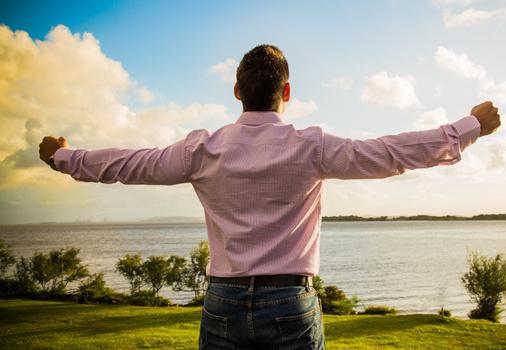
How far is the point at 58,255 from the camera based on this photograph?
142 ft

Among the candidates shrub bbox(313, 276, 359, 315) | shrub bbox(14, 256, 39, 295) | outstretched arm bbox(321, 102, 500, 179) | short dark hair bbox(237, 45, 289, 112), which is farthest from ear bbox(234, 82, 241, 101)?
shrub bbox(14, 256, 39, 295)

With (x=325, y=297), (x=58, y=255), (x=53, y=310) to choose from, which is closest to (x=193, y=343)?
(x=53, y=310)

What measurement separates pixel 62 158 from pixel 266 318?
1241 millimetres

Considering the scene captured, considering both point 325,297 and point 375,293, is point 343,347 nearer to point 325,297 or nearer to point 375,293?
point 325,297

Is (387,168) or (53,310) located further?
(53,310)

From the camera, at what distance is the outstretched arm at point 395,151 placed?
2.00 m

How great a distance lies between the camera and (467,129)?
2.04 m

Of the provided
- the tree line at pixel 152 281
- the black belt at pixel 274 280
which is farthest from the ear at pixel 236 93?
the tree line at pixel 152 281

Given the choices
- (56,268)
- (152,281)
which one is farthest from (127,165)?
(56,268)

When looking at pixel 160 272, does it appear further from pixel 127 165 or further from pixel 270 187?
pixel 270 187

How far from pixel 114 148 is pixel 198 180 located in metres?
0.45

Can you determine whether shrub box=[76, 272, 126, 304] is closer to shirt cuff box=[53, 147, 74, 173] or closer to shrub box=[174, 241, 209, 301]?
shrub box=[174, 241, 209, 301]

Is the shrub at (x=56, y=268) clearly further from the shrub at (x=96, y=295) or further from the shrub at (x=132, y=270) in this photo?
the shrub at (x=96, y=295)

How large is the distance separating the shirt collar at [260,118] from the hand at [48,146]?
98 cm
